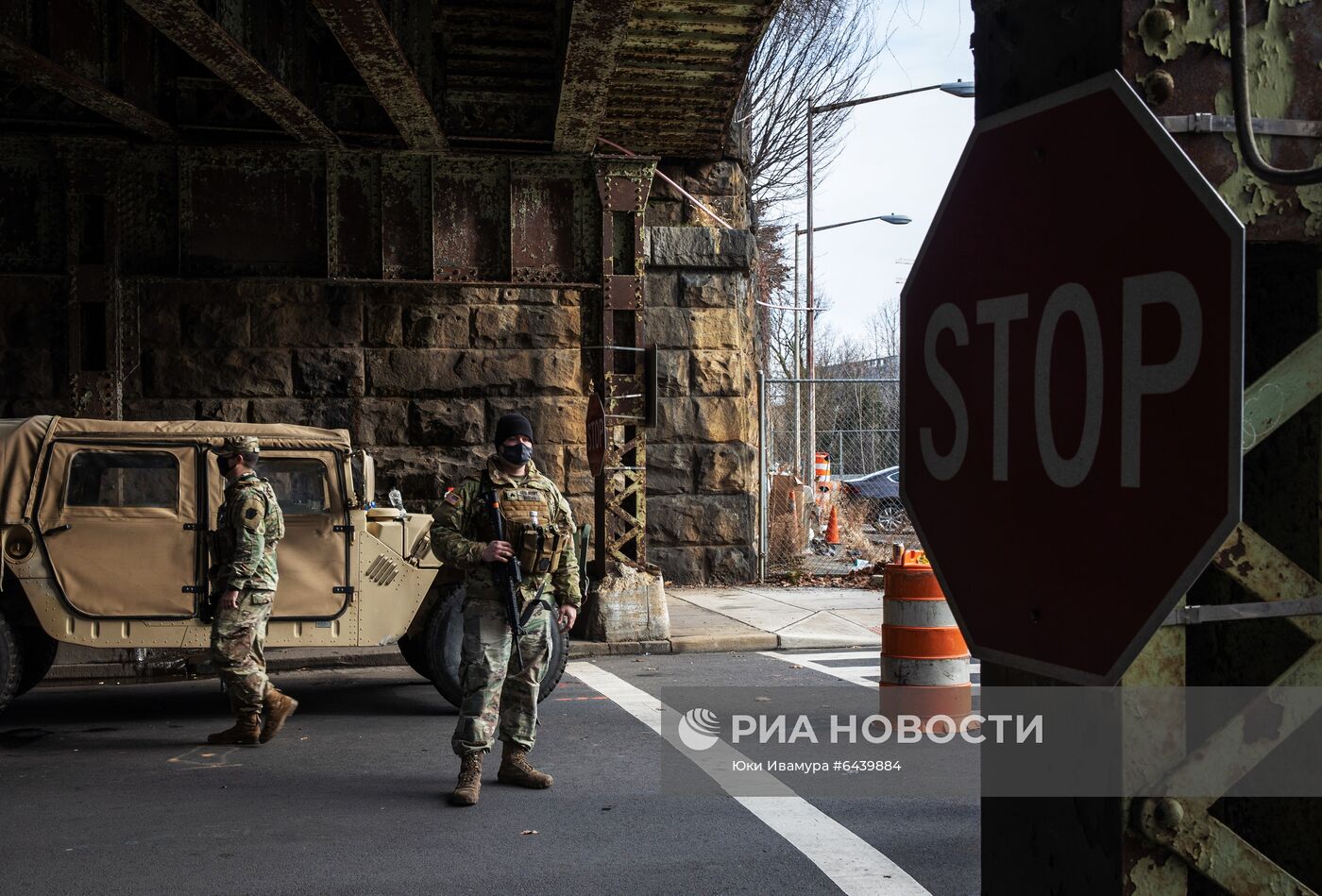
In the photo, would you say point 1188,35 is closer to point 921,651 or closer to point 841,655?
point 921,651

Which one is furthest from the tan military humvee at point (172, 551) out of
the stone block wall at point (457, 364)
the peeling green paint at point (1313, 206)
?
the peeling green paint at point (1313, 206)

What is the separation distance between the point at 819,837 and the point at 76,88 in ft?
27.1

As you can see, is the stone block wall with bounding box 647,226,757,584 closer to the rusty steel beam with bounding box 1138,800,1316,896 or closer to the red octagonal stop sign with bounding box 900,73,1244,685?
the red octagonal stop sign with bounding box 900,73,1244,685

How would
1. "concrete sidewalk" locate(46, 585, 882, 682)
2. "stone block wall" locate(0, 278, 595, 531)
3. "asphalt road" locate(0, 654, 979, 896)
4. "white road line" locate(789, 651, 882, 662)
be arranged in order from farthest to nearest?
"stone block wall" locate(0, 278, 595, 531) < "white road line" locate(789, 651, 882, 662) < "concrete sidewalk" locate(46, 585, 882, 682) < "asphalt road" locate(0, 654, 979, 896)

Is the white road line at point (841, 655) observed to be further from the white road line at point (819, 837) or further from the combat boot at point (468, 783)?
the combat boot at point (468, 783)

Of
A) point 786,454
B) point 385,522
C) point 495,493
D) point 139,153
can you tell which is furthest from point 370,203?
point 786,454

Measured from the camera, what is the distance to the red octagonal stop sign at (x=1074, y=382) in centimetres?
140

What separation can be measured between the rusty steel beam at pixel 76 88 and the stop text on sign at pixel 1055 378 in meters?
8.90

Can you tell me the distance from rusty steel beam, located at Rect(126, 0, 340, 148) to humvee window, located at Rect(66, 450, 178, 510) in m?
2.97

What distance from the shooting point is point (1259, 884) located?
180cm

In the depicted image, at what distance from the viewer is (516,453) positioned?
22.3ft

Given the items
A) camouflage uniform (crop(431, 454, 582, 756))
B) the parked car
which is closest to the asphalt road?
camouflage uniform (crop(431, 454, 582, 756))

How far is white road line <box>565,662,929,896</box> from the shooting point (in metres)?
4.76

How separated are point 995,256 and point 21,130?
11999 mm
